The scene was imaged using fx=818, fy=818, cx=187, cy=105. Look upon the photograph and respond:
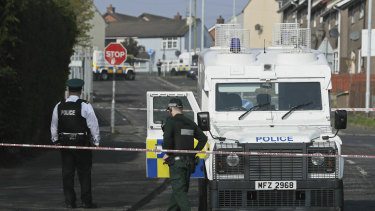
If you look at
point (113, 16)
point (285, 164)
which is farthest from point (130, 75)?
point (113, 16)

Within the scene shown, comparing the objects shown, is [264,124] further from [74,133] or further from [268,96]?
[74,133]

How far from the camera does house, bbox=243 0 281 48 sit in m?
93.6

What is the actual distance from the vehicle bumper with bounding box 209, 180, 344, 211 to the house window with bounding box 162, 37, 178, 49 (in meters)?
113

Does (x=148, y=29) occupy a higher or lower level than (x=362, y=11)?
higher

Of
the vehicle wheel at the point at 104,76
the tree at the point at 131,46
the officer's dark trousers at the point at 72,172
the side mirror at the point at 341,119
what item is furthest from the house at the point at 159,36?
the side mirror at the point at 341,119

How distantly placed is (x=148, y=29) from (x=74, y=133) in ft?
378

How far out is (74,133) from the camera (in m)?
11.3

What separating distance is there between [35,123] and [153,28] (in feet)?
357

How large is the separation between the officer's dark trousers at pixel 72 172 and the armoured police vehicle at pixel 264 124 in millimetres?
924

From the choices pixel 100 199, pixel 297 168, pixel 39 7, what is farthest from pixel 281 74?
pixel 39 7

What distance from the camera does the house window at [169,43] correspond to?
12262 centimetres

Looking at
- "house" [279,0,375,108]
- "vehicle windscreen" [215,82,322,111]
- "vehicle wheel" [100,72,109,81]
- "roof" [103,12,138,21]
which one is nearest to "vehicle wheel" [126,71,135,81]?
"vehicle wheel" [100,72,109,81]

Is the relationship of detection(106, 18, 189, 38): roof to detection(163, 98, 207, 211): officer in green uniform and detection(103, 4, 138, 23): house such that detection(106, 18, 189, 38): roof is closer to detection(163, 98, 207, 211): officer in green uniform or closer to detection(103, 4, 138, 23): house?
detection(103, 4, 138, 23): house

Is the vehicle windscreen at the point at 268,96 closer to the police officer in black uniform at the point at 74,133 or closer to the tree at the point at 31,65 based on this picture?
the police officer in black uniform at the point at 74,133
